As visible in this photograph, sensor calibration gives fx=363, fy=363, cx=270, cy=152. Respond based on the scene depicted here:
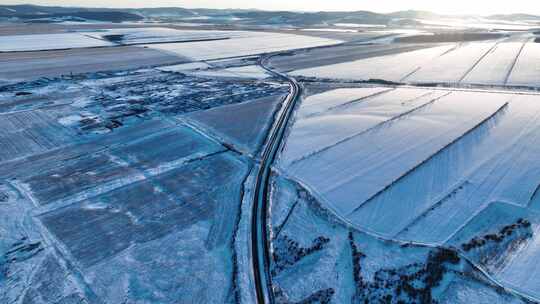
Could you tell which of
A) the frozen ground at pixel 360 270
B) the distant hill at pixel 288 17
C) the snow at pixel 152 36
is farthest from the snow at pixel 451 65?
the distant hill at pixel 288 17

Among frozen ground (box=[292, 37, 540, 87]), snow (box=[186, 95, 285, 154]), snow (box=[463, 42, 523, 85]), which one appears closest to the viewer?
snow (box=[186, 95, 285, 154])

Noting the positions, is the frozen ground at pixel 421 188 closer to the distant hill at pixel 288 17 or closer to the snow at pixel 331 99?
the snow at pixel 331 99

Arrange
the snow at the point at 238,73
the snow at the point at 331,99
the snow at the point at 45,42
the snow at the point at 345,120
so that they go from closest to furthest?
the snow at the point at 345,120
the snow at the point at 331,99
the snow at the point at 238,73
the snow at the point at 45,42

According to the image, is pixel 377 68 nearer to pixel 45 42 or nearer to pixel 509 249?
pixel 509 249

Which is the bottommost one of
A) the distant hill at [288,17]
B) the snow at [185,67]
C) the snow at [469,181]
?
the snow at [469,181]

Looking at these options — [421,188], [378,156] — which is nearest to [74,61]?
[378,156]

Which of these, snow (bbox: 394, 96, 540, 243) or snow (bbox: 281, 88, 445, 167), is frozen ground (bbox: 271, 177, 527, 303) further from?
snow (bbox: 281, 88, 445, 167)

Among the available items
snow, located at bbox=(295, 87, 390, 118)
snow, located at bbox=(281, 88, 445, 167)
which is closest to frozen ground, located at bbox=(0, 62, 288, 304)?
snow, located at bbox=(281, 88, 445, 167)
